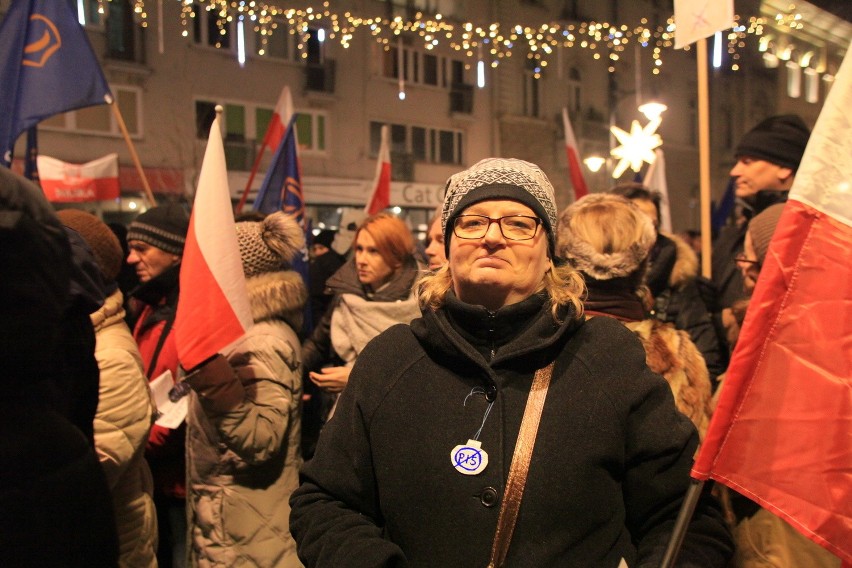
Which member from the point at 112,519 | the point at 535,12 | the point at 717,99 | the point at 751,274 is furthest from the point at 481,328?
the point at 717,99

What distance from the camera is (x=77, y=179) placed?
373 inches

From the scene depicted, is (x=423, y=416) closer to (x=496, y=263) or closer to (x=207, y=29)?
(x=496, y=263)

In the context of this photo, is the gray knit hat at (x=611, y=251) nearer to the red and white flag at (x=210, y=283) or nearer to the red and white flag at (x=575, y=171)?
the red and white flag at (x=210, y=283)

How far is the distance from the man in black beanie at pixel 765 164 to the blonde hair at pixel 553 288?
225cm

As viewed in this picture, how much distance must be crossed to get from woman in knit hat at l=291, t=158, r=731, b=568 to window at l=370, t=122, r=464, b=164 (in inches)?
837

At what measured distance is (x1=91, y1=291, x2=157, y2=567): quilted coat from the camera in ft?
7.86

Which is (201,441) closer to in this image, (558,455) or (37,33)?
(558,455)

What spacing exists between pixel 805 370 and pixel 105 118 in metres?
19.1

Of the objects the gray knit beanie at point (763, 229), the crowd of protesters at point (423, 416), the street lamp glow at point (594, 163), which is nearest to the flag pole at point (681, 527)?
the crowd of protesters at point (423, 416)

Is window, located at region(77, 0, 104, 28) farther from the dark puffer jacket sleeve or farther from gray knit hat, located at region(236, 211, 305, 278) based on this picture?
the dark puffer jacket sleeve

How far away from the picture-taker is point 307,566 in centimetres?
182

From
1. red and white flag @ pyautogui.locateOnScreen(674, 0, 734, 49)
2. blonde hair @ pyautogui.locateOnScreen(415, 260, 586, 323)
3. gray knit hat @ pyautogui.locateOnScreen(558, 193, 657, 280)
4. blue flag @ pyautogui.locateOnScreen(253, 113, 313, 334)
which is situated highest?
red and white flag @ pyautogui.locateOnScreen(674, 0, 734, 49)

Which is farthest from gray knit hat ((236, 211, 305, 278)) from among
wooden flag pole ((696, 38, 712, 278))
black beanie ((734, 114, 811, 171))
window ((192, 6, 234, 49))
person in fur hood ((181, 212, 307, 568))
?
window ((192, 6, 234, 49))

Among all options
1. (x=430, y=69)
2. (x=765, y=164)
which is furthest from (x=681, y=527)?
(x=430, y=69)
